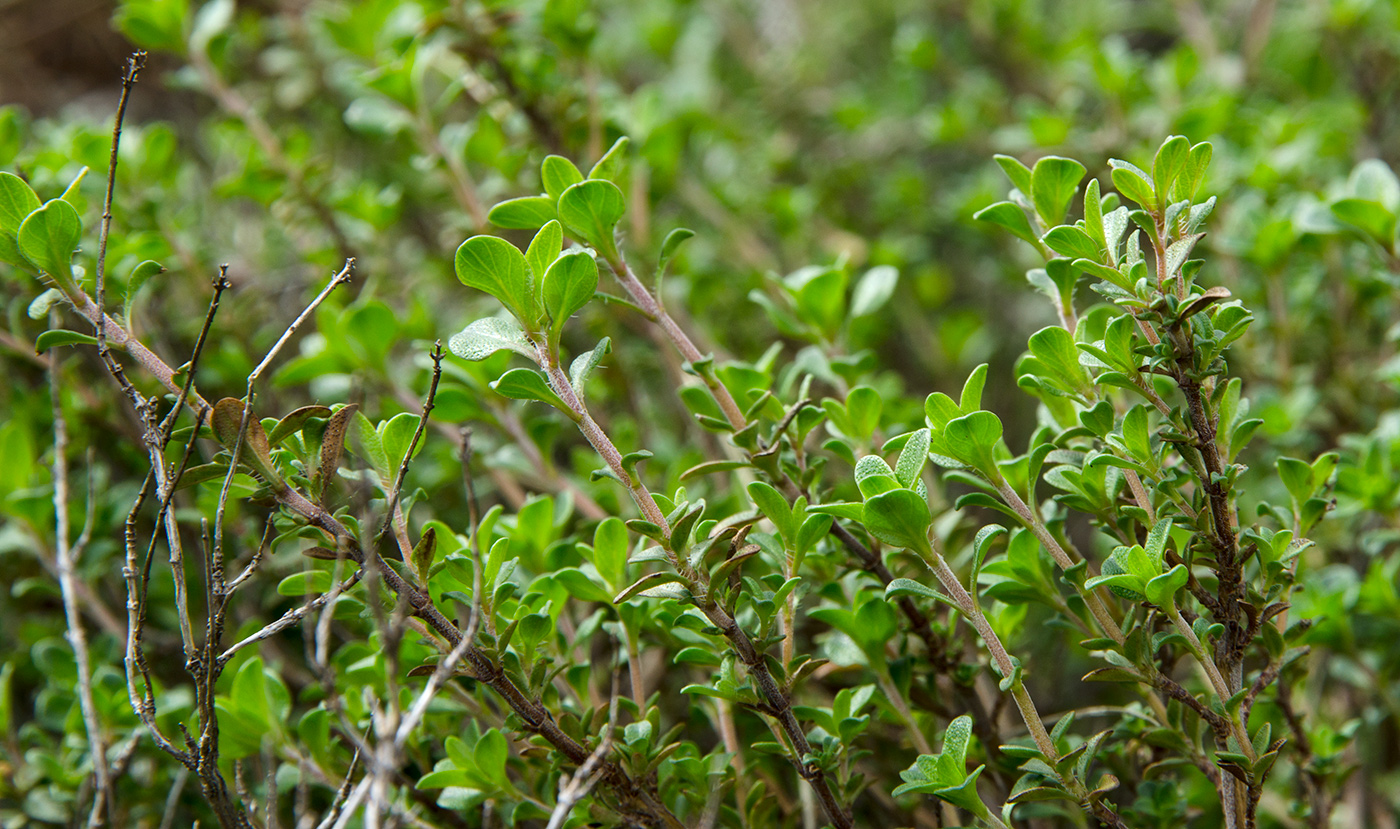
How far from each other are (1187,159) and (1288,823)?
0.88 m

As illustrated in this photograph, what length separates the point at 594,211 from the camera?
847 mm

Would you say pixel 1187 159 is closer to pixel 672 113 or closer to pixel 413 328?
pixel 413 328

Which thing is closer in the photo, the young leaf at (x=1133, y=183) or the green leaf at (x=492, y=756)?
the young leaf at (x=1133, y=183)

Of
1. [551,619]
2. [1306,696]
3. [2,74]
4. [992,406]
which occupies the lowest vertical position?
[1306,696]

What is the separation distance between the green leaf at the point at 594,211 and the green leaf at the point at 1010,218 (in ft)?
1.10

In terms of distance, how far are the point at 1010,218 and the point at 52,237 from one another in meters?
0.88

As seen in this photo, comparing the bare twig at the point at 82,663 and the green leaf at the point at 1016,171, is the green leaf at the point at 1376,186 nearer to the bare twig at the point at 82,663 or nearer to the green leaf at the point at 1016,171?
the green leaf at the point at 1016,171

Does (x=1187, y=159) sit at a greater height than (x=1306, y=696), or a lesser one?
greater

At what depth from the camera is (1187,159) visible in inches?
30.5

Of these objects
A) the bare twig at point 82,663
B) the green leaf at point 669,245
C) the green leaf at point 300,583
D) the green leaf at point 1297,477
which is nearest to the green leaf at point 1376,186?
the green leaf at point 1297,477

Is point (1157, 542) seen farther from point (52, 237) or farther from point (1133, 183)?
point (52, 237)

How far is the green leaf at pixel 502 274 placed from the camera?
751 millimetres

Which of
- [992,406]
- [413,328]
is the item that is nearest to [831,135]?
[992,406]

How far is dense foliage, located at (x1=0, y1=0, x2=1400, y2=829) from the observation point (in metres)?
0.80
